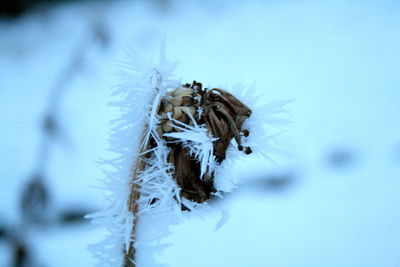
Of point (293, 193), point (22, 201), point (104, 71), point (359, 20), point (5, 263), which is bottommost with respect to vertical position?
point (5, 263)

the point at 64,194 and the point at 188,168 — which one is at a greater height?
the point at 188,168

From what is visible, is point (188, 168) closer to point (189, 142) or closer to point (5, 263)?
point (189, 142)

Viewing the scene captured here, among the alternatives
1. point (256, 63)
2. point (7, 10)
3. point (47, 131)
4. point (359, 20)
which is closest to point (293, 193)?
point (256, 63)

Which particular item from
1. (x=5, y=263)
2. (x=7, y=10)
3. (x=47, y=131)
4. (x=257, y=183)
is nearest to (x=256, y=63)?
(x=257, y=183)

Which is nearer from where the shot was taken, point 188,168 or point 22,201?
point 188,168
